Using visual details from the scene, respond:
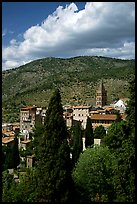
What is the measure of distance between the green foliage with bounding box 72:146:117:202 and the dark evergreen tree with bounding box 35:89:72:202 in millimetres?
3163

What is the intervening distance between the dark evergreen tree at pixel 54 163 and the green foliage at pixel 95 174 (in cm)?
316

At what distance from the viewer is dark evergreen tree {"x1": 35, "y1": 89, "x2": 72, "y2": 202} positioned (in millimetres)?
8633

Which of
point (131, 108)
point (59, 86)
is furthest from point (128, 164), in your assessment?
point (59, 86)

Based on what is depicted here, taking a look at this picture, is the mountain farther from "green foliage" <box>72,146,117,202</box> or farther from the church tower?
"green foliage" <box>72,146,117,202</box>

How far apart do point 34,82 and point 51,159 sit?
116 m

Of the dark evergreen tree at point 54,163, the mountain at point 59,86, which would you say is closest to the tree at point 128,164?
the dark evergreen tree at point 54,163

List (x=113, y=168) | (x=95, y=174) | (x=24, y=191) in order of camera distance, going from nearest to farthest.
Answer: (x=24, y=191) < (x=113, y=168) < (x=95, y=174)

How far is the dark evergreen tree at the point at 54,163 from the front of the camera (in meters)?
8.63

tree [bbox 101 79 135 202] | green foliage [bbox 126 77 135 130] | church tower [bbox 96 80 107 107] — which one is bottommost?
tree [bbox 101 79 135 202]

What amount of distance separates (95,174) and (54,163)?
5.07 m

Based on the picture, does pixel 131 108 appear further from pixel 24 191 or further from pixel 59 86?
pixel 59 86

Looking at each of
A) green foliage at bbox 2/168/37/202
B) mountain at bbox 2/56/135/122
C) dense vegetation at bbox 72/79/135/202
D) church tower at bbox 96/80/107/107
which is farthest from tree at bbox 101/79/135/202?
mountain at bbox 2/56/135/122

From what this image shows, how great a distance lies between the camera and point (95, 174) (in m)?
13.5

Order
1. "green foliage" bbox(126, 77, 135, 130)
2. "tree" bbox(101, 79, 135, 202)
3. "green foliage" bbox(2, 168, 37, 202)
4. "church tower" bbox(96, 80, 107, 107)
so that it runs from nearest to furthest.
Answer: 1. "tree" bbox(101, 79, 135, 202)
2. "green foliage" bbox(126, 77, 135, 130)
3. "green foliage" bbox(2, 168, 37, 202)
4. "church tower" bbox(96, 80, 107, 107)
